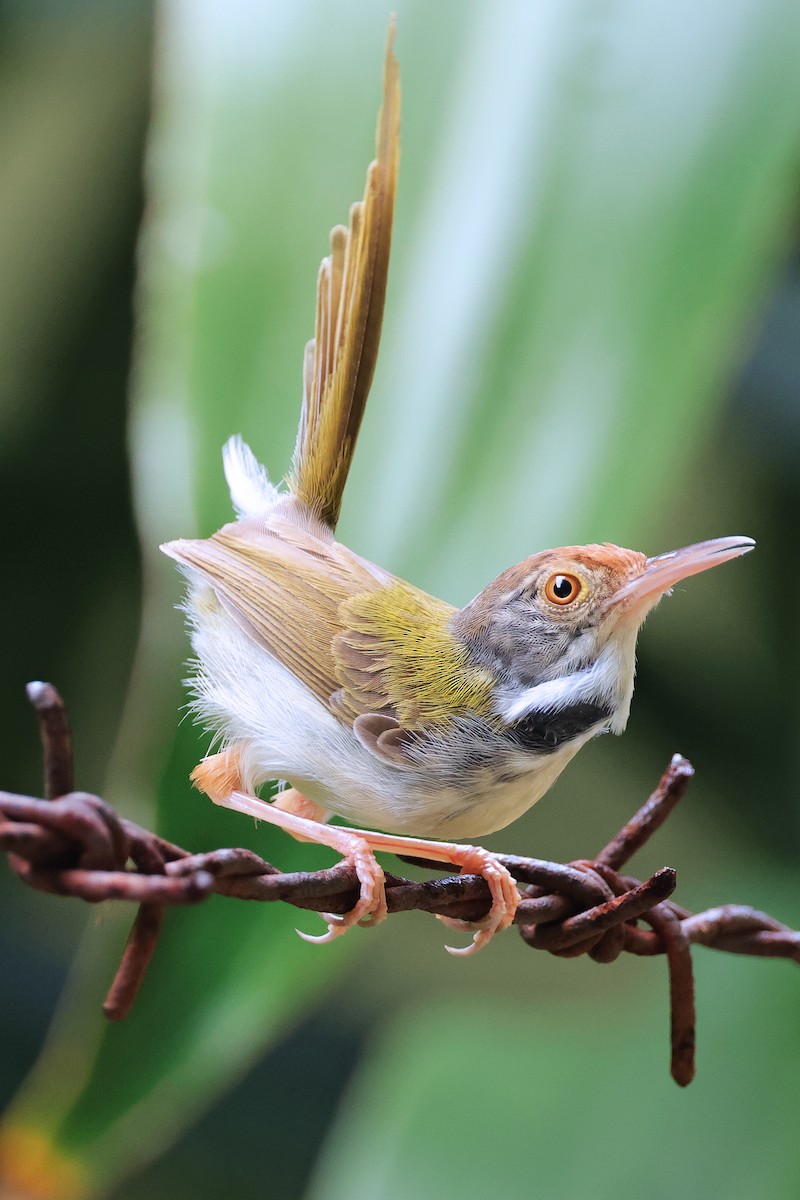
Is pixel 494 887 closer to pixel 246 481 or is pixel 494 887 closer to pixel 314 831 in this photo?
pixel 314 831

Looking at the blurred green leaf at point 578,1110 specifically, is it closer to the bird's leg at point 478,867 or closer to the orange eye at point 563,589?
the bird's leg at point 478,867

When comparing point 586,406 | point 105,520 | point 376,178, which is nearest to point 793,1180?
point 586,406

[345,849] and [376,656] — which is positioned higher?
[376,656]

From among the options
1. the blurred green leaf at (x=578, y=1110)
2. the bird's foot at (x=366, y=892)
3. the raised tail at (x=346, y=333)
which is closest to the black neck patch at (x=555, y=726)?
the bird's foot at (x=366, y=892)

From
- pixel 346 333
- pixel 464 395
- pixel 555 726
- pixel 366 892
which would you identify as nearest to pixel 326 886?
pixel 366 892

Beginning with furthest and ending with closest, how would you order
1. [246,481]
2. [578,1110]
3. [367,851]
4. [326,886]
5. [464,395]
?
1. [578,1110]
2. [464,395]
3. [246,481]
4. [367,851]
5. [326,886]

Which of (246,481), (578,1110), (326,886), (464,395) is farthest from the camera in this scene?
(578,1110)

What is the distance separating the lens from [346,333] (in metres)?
0.70

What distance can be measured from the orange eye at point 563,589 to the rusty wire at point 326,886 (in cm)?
12

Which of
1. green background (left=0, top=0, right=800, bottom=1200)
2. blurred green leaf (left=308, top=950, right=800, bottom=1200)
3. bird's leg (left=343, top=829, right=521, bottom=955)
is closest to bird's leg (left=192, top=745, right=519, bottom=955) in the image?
bird's leg (left=343, top=829, right=521, bottom=955)

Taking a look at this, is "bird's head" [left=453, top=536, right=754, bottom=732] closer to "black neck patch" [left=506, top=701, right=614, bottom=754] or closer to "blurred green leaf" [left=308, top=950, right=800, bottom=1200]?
"black neck patch" [left=506, top=701, right=614, bottom=754]

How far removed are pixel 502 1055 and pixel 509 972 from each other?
1.52 ft

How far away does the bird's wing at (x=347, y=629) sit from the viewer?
62 cm

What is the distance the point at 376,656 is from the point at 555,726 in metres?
0.12
